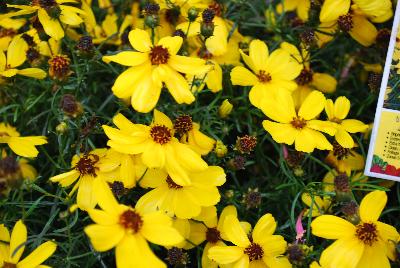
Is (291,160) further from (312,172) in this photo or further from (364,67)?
(364,67)

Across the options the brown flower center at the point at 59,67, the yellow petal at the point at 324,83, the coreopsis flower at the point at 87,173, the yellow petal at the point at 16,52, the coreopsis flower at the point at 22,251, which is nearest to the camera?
the coreopsis flower at the point at 22,251

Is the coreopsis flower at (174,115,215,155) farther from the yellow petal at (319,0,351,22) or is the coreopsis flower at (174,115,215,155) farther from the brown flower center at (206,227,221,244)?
the yellow petal at (319,0,351,22)

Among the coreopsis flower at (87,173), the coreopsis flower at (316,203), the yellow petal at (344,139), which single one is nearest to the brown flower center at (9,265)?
the coreopsis flower at (87,173)

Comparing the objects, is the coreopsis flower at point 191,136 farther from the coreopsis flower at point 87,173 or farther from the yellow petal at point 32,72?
the yellow petal at point 32,72

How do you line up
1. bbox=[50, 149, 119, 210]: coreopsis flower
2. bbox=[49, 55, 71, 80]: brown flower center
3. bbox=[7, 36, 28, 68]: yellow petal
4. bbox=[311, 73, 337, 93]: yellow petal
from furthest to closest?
1. bbox=[311, 73, 337, 93]: yellow petal
2. bbox=[7, 36, 28, 68]: yellow petal
3. bbox=[49, 55, 71, 80]: brown flower center
4. bbox=[50, 149, 119, 210]: coreopsis flower

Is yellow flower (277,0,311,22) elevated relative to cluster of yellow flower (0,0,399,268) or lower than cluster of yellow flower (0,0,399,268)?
elevated

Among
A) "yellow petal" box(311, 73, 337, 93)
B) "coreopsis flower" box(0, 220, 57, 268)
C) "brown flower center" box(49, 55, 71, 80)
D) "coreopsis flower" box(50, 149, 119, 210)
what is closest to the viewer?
"coreopsis flower" box(0, 220, 57, 268)

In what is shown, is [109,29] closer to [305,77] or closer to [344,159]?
[305,77]

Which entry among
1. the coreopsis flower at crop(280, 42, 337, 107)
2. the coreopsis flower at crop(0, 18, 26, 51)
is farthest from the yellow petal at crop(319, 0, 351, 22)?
the coreopsis flower at crop(0, 18, 26, 51)
